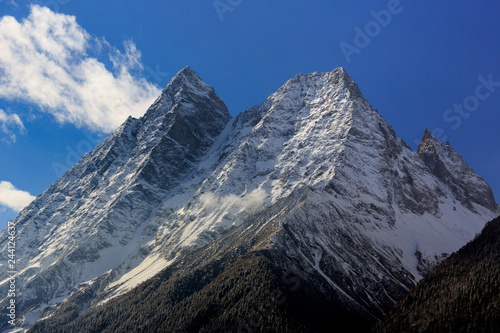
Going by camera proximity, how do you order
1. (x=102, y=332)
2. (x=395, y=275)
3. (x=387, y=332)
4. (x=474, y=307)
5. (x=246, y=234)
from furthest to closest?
1. (x=246, y=234)
2. (x=395, y=275)
3. (x=102, y=332)
4. (x=387, y=332)
5. (x=474, y=307)

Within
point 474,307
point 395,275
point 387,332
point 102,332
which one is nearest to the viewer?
point 474,307

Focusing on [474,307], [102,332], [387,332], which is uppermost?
[102,332]

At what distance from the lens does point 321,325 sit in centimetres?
12562

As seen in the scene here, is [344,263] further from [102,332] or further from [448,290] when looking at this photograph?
[102,332]

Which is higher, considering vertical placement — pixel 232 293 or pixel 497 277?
pixel 232 293

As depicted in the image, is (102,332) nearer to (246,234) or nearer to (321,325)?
(246,234)

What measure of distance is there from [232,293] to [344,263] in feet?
168

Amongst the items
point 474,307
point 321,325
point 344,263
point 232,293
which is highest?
point 232,293

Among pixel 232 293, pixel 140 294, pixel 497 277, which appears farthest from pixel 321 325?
pixel 140 294

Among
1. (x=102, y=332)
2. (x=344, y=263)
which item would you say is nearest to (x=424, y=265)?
(x=344, y=263)

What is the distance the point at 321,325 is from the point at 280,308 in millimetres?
13098

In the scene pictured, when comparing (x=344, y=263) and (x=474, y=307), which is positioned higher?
(x=344, y=263)

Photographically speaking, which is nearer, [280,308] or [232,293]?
[280,308]

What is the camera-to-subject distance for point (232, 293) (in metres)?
140
